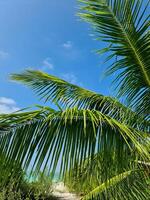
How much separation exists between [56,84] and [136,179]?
59.7 inches

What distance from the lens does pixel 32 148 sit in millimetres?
3590

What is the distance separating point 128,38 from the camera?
14.6 ft

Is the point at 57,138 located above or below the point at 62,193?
below

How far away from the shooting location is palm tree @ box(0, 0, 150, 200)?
11.8 ft

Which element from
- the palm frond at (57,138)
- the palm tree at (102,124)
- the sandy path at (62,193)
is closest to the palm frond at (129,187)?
the palm tree at (102,124)

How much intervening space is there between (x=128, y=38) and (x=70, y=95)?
1215 millimetres

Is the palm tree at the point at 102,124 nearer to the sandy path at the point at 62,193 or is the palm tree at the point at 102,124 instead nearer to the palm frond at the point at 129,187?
the palm frond at the point at 129,187

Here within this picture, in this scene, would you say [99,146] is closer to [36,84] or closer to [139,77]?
[139,77]

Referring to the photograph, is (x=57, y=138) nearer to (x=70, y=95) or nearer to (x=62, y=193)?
(x=70, y=95)

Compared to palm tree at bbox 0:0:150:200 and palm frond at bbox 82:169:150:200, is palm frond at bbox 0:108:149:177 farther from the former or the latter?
palm frond at bbox 82:169:150:200

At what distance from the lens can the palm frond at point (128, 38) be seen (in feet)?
14.5

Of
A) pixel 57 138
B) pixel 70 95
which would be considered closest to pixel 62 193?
pixel 70 95

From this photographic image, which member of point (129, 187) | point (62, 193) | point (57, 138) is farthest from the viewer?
point (62, 193)

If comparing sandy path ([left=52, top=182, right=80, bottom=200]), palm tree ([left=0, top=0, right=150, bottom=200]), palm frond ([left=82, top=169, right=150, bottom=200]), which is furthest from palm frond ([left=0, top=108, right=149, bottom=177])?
sandy path ([left=52, top=182, right=80, bottom=200])
